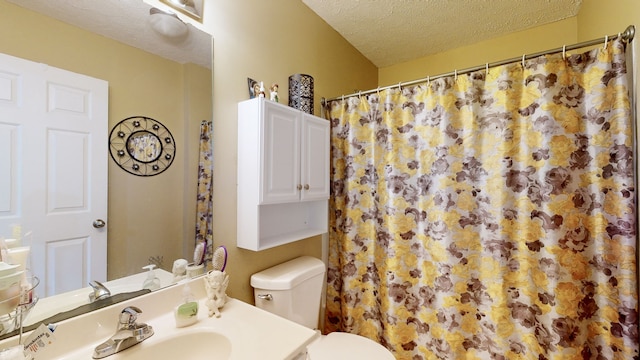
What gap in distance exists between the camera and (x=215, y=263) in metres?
1.12

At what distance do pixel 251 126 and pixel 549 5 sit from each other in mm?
2107

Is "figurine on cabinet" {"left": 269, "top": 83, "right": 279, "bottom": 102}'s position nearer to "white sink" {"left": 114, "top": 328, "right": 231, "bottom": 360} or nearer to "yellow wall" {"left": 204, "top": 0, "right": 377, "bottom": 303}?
"yellow wall" {"left": 204, "top": 0, "right": 377, "bottom": 303}

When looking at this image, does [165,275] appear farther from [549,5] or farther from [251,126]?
[549,5]

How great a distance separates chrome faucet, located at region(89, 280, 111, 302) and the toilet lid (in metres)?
0.92

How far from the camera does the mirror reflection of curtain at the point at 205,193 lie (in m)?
1.14

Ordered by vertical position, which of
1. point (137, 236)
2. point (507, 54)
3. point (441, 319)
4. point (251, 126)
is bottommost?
point (441, 319)

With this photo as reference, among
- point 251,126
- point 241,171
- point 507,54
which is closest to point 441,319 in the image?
Result: point 241,171

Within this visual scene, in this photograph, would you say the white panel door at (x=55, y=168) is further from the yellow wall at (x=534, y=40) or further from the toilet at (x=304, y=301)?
the yellow wall at (x=534, y=40)

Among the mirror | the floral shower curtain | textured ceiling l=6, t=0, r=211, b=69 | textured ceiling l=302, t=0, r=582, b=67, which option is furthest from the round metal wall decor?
textured ceiling l=302, t=0, r=582, b=67

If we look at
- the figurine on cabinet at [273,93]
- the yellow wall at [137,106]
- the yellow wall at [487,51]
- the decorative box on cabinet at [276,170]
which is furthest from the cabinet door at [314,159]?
the yellow wall at [487,51]

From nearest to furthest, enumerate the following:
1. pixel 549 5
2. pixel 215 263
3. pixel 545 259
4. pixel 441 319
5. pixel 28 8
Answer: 1. pixel 28 8
2. pixel 215 263
3. pixel 545 259
4. pixel 441 319
5. pixel 549 5

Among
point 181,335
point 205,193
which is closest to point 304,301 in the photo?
point 181,335

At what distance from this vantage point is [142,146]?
975 mm

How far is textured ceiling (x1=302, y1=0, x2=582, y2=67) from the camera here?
5.63ft
